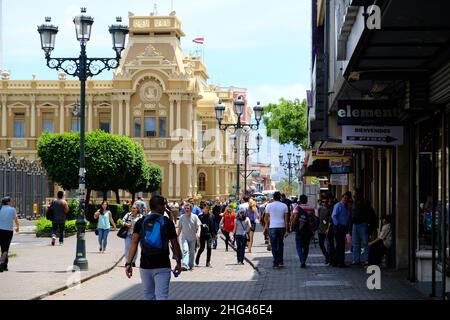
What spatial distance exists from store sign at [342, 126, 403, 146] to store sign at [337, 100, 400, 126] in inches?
4.9

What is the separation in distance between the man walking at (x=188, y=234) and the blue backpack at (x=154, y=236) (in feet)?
34.3

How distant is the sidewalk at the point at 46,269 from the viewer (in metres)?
16.7

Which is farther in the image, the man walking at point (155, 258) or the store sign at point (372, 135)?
the store sign at point (372, 135)

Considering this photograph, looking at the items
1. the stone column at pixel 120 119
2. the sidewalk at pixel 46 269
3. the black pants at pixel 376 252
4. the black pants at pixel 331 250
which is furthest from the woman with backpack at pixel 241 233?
the stone column at pixel 120 119

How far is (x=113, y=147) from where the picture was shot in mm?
57500

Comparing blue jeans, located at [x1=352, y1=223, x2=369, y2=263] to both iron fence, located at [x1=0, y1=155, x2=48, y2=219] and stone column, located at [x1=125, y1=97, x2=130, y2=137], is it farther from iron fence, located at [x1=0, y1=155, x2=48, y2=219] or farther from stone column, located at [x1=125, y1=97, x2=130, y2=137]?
stone column, located at [x1=125, y1=97, x2=130, y2=137]

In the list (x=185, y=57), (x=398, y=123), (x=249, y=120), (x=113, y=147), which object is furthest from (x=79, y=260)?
(x=249, y=120)

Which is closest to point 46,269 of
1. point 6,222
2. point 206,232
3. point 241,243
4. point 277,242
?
point 6,222

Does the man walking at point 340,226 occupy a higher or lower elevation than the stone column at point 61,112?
lower

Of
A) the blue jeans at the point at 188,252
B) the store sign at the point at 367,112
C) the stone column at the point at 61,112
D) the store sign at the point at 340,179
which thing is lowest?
the blue jeans at the point at 188,252

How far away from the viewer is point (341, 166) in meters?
30.9

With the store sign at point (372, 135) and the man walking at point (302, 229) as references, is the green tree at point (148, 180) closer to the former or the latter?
the man walking at point (302, 229)

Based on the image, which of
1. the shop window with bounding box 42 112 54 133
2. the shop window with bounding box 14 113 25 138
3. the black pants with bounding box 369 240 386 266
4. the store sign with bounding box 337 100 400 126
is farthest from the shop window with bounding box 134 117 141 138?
the store sign with bounding box 337 100 400 126

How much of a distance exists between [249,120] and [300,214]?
14998 cm
